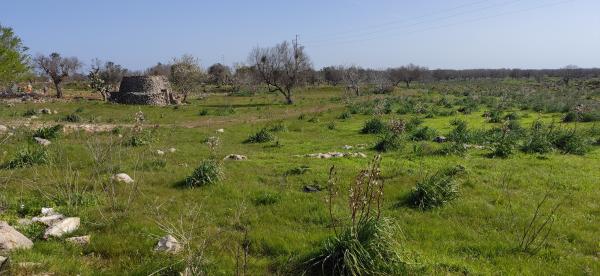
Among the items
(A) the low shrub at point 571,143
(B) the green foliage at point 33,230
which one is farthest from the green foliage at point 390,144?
(B) the green foliage at point 33,230

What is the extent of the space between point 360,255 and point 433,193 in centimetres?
404

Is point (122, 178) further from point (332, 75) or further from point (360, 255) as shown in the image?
point (332, 75)

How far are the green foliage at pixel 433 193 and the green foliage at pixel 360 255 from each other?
323cm

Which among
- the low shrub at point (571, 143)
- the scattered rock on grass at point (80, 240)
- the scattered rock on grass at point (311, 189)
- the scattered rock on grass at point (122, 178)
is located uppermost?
the scattered rock on grass at point (122, 178)

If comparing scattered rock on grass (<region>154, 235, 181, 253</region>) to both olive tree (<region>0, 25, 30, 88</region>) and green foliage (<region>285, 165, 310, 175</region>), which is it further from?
olive tree (<region>0, 25, 30, 88</region>)

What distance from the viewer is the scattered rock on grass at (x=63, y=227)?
7559 mm

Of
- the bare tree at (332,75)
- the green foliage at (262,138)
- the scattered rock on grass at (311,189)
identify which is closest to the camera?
the scattered rock on grass at (311,189)

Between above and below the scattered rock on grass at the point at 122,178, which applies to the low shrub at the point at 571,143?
below

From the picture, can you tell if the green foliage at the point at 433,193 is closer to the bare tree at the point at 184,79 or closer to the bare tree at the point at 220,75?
the bare tree at the point at 184,79

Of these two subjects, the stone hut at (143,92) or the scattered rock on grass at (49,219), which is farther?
the stone hut at (143,92)

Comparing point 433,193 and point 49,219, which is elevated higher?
point 49,219

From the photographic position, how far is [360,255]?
619 centimetres

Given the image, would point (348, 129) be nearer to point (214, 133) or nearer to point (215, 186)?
point (214, 133)

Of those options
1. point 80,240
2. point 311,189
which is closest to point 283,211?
point 311,189
